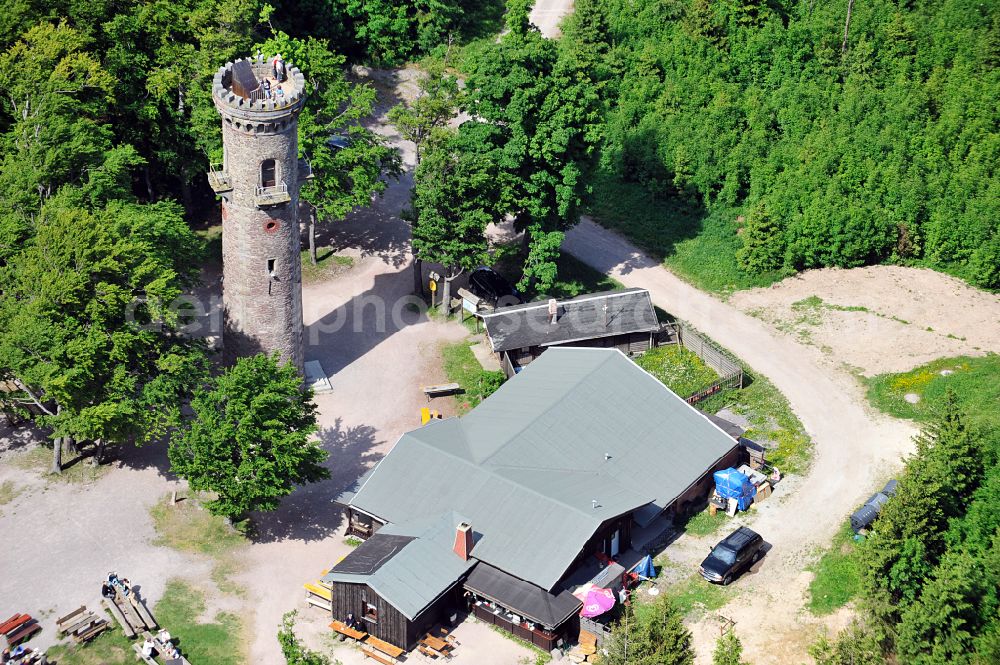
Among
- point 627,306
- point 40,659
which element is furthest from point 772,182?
point 40,659

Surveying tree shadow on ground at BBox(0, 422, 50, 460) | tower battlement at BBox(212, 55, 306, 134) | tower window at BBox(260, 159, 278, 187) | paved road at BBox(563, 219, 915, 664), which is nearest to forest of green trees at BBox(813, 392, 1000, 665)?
paved road at BBox(563, 219, 915, 664)

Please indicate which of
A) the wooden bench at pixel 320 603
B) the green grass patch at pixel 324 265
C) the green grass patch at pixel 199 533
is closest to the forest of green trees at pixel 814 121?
the green grass patch at pixel 324 265

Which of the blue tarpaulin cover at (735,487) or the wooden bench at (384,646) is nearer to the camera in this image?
the wooden bench at (384,646)

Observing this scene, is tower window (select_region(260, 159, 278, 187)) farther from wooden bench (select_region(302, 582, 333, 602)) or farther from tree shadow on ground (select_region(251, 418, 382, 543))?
wooden bench (select_region(302, 582, 333, 602))

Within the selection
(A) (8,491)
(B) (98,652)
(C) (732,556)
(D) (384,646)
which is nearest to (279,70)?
(A) (8,491)

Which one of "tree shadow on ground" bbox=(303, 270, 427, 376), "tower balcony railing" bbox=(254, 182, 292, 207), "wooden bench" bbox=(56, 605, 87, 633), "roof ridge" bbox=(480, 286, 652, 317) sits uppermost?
"tower balcony railing" bbox=(254, 182, 292, 207)

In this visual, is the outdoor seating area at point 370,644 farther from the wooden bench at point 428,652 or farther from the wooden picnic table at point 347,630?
the wooden bench at point 428,652
